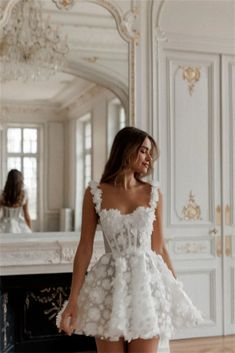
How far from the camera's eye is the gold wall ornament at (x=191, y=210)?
4.63m

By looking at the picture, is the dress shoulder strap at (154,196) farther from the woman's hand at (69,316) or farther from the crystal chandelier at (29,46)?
the crystal chandelier at (29,46)

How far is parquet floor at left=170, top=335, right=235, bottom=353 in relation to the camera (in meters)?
4.27

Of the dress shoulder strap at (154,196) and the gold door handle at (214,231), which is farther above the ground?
the dress shoulder strap at (154,196)

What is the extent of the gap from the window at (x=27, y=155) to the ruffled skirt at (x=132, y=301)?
2.05 m

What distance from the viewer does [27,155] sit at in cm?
420

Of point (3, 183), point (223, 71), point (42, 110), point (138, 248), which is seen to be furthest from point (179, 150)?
point (138, 248)

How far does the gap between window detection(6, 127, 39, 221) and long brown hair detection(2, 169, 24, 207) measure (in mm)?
39

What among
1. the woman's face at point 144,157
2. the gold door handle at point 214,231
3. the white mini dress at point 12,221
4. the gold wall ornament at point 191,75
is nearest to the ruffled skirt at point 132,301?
the woman's face at point 144,157

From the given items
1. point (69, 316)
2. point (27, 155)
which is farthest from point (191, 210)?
point (69, 316)

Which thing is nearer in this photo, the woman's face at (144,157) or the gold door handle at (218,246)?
the woman's face at (144,157)

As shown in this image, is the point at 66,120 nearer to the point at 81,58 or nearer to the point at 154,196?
the point at 81,58

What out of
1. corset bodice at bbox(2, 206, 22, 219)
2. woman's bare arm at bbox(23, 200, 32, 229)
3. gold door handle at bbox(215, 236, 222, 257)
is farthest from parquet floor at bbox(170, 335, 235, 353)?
corset bodice at bbox(2, 206, 22, 219)

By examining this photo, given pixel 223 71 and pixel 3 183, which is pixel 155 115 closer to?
pixel 223 71

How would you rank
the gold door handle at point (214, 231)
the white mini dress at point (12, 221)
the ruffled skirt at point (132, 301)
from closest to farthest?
1. the ruffled skirt at point (132, 301)
2. the white mini dress at point (12, 221)
3. the gold door handle at point (214, 231)
